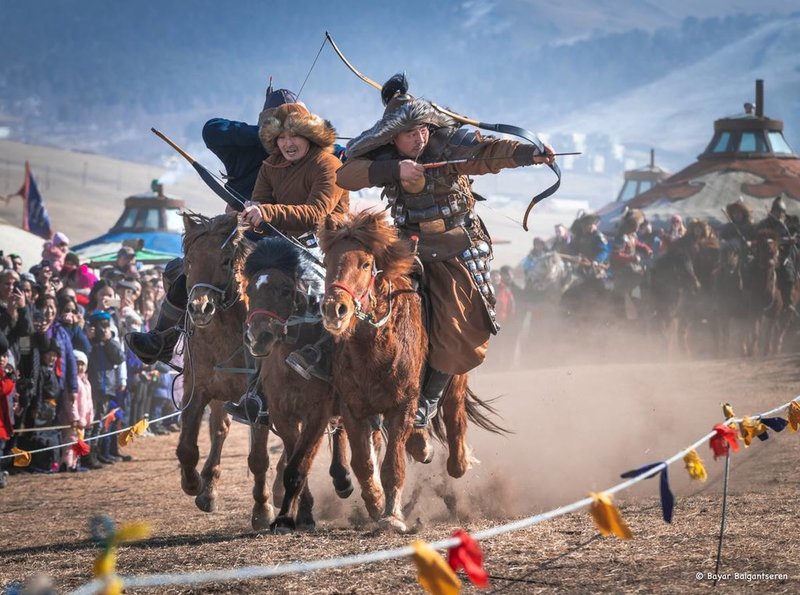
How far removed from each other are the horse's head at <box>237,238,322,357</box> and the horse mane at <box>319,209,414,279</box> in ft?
2.32

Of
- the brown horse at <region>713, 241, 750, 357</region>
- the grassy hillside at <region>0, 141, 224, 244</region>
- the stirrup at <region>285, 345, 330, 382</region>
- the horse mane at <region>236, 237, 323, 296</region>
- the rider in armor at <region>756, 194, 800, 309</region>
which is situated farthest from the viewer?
the grassy hillside at <region>0, 141, 224, 244</region>

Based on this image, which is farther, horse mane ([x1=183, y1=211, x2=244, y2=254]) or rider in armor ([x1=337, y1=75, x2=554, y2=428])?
horse mane ([x1=183, y1=211, x2=244, y2=254])

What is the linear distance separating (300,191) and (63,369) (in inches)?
195

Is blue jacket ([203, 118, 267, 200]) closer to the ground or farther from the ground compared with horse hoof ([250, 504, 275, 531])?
farther from the ground

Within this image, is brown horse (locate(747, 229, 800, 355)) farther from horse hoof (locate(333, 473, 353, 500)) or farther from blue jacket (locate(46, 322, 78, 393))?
horse hoof (locate(333, 473, 353, 500))

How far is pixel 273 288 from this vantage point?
8.00 metres

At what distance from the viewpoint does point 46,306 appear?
12797 millimetres

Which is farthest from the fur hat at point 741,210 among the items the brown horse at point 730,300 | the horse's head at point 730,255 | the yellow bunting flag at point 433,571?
the yellow bunting flag at point 433,571

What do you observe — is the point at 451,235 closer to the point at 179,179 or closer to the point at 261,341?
the point at 261,341

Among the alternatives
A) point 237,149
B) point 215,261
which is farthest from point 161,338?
point 237,149

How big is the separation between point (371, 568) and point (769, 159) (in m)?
24.6

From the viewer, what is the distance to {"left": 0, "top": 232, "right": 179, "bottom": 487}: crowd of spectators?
12.3m

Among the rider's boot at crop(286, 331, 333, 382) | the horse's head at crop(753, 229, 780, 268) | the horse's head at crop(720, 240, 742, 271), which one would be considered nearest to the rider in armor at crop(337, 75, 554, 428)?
the rider's boot at crop(286, 331, 333, 382)

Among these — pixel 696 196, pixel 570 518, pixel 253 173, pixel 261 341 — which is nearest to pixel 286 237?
pixel 261 341
